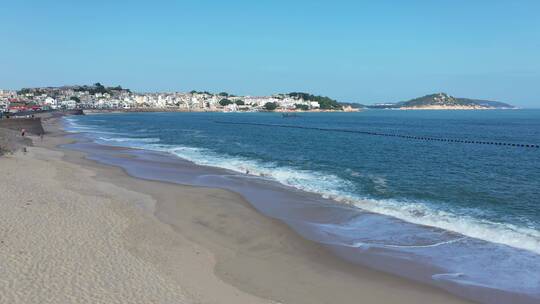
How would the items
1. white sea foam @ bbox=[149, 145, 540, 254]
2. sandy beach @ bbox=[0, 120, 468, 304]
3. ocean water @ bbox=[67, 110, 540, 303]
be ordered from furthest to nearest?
white sea foam @ bbox=[149, 145, 540, 254], ocean water @ bbox=[67, 110, 540, 303], sandy beach @ bbox=[0, 120, 468, 304]

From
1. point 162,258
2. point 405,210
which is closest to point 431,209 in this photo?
point 405,210

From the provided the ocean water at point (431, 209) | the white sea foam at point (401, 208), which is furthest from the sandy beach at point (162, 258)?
the white sea foam at point (401, 208)

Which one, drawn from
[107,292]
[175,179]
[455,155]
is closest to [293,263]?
[107,292]

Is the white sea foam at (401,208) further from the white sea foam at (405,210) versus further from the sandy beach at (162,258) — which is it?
the sandy beach at (162,258)

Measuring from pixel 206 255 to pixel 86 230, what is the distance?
4011 mm

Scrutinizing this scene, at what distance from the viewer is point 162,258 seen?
12023 mm

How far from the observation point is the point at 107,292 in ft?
30.5

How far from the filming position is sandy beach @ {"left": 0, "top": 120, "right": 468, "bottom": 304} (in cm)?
967

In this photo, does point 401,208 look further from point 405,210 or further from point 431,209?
point 431,209

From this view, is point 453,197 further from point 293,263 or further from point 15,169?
point 15,169

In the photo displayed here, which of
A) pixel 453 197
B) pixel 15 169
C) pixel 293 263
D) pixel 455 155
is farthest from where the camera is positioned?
pixel 455 155

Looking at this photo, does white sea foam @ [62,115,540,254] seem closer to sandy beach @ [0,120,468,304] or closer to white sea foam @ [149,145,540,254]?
white sea foam @ [149,145,540,254]

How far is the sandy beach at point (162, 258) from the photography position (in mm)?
9672

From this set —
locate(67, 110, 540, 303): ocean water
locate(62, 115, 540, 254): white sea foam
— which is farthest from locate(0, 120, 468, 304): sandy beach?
locate(62, 115, 540, 254): white sea foam
